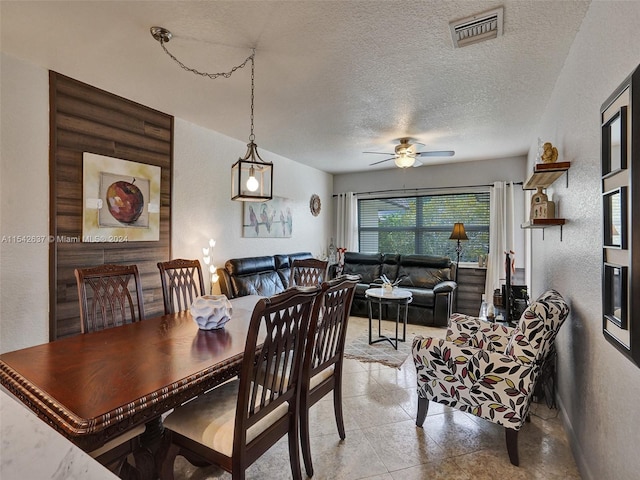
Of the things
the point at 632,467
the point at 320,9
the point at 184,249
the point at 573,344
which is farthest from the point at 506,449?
the point at 184,249

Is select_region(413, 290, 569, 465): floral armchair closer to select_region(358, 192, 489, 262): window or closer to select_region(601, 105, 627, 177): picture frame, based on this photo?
select_region(601, 105, 627, 177): picture frame

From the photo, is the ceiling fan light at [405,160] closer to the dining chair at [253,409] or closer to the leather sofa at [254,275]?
the leather sofa at [254,275]

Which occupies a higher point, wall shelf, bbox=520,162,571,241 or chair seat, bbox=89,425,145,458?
wall shelf, bbox=520,162,571,241

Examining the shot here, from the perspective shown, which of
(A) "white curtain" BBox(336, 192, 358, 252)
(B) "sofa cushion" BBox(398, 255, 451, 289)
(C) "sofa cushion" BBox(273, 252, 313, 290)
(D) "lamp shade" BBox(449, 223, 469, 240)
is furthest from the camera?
(A) "white curtain" BBox(336, 192, 358, 252)

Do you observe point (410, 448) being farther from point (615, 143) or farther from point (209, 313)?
point (615, 143)

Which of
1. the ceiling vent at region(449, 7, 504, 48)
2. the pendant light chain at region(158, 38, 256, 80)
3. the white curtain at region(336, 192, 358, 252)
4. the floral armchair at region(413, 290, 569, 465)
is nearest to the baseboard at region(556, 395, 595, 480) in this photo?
the floral armchair at region(413, 290, 569, 465)

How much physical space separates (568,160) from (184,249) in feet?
11.9

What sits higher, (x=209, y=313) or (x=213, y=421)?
(x=209, y=313)

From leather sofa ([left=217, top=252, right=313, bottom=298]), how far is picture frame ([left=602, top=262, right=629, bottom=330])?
3.10m

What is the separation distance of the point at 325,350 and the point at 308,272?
137cm

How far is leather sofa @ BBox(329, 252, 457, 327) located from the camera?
4770mm

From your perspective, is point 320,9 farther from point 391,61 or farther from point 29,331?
point 29,331

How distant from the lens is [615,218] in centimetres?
133

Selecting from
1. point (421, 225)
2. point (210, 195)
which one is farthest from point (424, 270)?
point (210, 195)
